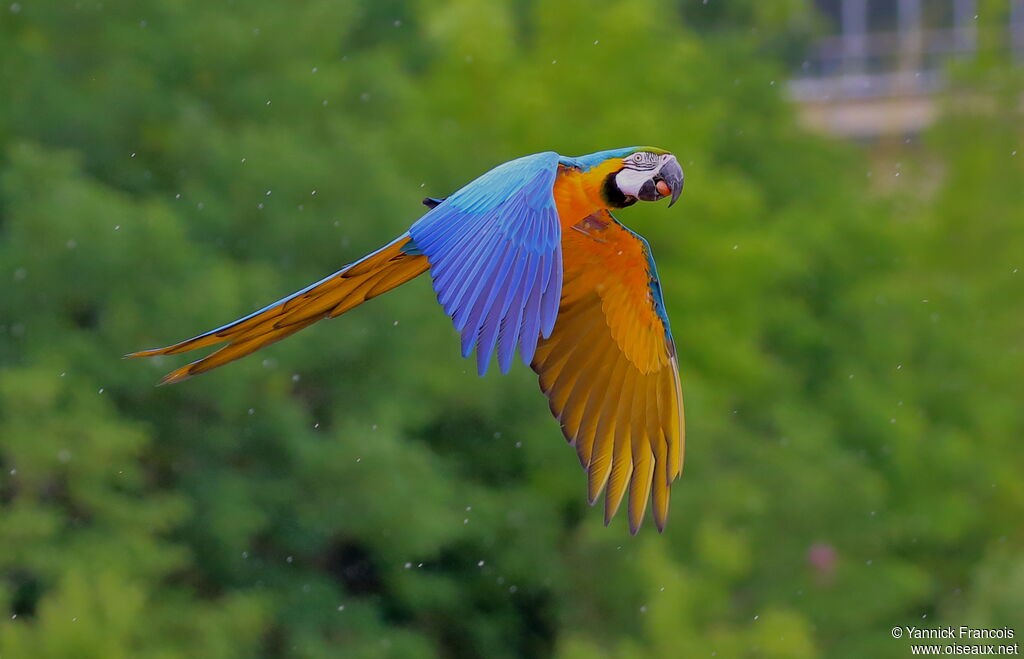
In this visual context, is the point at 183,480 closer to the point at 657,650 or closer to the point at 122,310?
the point at 122,310

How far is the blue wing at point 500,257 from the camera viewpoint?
2.78 meters

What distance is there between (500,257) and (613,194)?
0.52 metres

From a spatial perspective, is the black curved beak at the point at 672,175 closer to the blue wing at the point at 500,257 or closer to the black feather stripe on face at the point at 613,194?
the black feather stripe on face at the point at 613,194

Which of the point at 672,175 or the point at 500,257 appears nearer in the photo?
the point at 500,257

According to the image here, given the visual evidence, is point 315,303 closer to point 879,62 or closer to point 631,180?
point 631,180

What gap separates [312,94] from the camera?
1079cm

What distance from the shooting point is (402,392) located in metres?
10.2

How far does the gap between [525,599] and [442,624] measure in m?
0.66

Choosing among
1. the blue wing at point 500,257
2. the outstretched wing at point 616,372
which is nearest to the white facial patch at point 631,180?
the blue wing at point 500,257

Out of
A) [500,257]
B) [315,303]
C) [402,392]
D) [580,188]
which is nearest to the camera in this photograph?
[500,257]

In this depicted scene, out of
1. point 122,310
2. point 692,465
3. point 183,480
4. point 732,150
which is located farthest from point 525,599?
point 732,150

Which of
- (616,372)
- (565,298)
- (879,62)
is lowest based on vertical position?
(879,62)

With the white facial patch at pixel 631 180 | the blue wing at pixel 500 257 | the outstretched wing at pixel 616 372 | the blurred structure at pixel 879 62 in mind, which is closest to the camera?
the blue wing at pixel 500 257

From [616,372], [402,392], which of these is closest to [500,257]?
[616,372]
